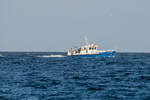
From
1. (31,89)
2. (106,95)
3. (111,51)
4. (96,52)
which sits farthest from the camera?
(111,51)

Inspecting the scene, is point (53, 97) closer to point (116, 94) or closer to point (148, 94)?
point (116, 94)

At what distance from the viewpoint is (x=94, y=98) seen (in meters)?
26.2

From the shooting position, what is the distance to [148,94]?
28.0 meters

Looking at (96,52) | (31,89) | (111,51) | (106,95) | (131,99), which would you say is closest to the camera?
(131,99)

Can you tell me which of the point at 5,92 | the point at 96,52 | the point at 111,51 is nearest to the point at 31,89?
the point at 5,92

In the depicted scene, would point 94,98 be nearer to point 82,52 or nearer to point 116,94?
point 116,94

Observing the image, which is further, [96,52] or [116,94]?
[96,52]

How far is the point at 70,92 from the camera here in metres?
29.2

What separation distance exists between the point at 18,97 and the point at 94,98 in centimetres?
658

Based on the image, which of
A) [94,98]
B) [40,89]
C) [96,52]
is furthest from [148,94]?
[96,52]

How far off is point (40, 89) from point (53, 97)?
4884mm

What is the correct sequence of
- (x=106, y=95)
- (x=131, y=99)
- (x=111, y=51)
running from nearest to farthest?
1. (x=131, y=99)
2. (x=106, y=95)
3. (x=111, y=51)

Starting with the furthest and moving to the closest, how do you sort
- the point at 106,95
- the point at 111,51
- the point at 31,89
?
1. the point at 111,51
2. the point at 31,89
3. the point at 106,95

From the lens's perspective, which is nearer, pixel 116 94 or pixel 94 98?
pixel 94 98
